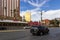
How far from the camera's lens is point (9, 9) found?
A: 96562 millimetres

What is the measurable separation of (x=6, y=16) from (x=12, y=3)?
10.7 metres

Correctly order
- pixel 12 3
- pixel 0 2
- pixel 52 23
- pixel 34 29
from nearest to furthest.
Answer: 1. pixel 34 29
2. pixel 0 2
3. pixel 12 3
4. pixel 52 23

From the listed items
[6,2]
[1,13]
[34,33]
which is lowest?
[34,33]

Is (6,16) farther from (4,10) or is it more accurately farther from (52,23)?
(52,23)

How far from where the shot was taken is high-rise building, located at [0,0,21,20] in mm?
91375

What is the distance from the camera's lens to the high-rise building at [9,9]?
91375mm

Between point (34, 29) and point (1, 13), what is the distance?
197 feet

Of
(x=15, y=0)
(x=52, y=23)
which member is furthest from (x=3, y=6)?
(x=52, y=23)

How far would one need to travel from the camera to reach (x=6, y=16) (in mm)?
90812

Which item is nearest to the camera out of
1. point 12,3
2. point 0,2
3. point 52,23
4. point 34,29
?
point 34,29

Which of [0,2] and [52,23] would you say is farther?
[52,23]

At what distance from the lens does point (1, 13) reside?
91.4 meters

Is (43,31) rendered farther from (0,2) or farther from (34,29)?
(0,2)

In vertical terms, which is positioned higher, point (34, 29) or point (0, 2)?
point (0, 2)
